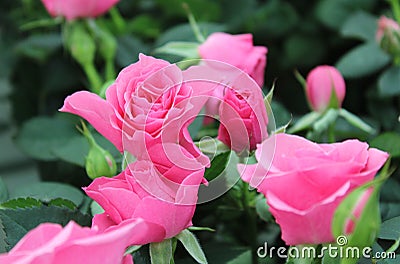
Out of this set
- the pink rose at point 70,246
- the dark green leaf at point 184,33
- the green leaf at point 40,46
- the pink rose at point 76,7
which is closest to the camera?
the pink rose at point 70,246

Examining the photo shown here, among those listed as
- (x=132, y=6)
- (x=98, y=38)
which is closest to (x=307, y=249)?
(x=98, y=38)

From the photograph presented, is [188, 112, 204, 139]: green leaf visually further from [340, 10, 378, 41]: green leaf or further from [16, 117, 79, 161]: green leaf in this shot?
[340, 10, 378, 41]: green leaf

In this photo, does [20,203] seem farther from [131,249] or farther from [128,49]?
[128,49]

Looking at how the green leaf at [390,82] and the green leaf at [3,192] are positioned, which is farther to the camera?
the green leaf at [390,82]

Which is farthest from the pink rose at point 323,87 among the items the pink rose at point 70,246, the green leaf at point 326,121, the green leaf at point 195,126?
the pink rose at point 70,246

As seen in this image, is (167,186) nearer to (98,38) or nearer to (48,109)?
(98,38)

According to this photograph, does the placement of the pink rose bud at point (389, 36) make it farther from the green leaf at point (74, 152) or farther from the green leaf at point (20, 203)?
the green leaf at point (20, 203)
